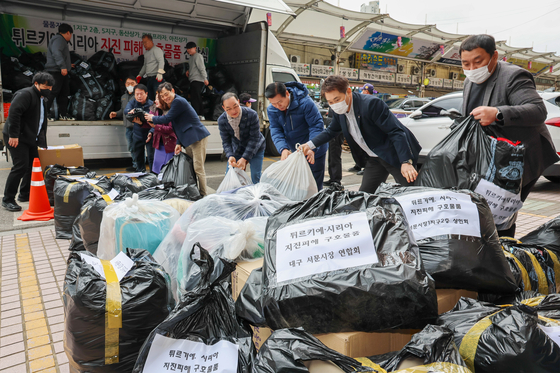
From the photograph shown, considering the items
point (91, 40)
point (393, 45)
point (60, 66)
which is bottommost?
point (60, 66)

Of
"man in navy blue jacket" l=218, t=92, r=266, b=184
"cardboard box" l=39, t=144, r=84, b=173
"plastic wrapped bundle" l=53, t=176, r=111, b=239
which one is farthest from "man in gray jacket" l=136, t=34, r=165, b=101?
"plastic wrapped bundle" l=53, t=176, r=111, b=239

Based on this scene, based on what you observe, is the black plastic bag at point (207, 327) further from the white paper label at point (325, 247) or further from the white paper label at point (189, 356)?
the white paper label at point (325, 247)

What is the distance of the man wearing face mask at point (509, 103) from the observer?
2.18 meters

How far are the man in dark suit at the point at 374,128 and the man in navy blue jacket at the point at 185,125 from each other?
98.8 inches

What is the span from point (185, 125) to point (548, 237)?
13.9 feet

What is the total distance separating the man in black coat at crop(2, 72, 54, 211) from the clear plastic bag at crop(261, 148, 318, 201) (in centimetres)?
364

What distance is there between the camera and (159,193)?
142 inches

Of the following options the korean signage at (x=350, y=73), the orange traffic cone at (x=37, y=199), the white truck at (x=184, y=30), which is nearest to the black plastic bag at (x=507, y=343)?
the orange traffic cone at (x=37, y=199)

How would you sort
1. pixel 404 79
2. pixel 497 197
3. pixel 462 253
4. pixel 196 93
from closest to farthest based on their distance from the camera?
pixel 462 253 → pixel 497 197 → pixel 196 93 → pixel 404 79

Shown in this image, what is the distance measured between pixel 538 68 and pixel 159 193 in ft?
132

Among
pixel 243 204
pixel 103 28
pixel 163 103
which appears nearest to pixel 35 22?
pixel 103 28

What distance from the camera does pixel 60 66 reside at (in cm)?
737

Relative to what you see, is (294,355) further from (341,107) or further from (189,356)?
(341,107)

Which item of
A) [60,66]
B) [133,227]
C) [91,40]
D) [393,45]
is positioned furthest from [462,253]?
[393,45]
